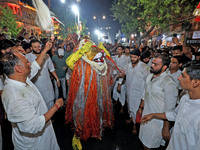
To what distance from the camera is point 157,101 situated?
2.50 metres

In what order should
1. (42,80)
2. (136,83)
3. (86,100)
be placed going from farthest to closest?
(136,83)
(42,80)
(86,100)

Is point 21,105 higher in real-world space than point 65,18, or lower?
lower

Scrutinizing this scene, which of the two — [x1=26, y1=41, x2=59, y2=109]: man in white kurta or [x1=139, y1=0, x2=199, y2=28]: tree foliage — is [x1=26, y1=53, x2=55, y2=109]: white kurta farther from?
[x1=139, y1=0, x2=199, y2=28]: tree foliage

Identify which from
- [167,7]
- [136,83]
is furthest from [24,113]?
[167,7]

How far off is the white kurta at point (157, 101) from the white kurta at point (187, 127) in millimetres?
563

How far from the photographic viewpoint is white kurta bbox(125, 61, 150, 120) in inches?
148

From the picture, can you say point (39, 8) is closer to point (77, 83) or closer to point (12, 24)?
point (77, 83)

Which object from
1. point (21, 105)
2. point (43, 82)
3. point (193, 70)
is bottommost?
point (43, 82)

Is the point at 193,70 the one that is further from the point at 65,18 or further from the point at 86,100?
the point at 65,18

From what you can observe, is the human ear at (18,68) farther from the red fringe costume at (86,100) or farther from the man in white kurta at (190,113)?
the man in white kurta at (190,113)

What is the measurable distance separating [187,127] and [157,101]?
0.96 metres

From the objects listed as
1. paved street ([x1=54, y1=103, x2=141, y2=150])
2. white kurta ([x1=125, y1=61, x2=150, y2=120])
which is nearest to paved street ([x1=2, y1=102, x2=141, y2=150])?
paved street ([x1=54, y1=103, x2=141, y2=150])

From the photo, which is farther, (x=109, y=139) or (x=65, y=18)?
(x=65, y=18)

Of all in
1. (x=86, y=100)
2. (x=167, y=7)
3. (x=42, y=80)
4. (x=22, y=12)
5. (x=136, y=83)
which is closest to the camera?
(x=86, y=100)
